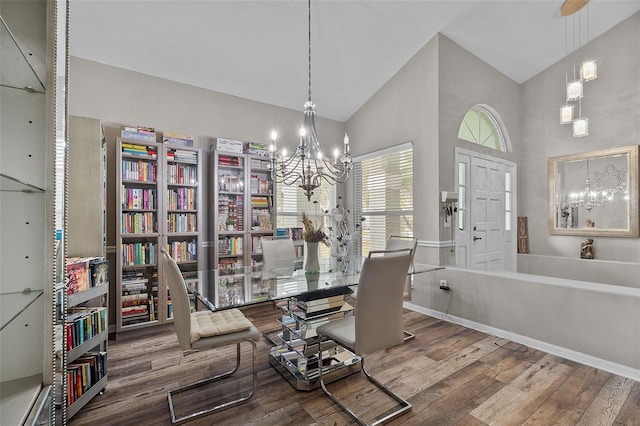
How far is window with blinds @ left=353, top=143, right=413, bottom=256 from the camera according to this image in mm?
4164

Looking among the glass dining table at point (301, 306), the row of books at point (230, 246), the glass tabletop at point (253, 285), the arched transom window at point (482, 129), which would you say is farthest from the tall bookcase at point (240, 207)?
the arched transom window at point (482, 129)

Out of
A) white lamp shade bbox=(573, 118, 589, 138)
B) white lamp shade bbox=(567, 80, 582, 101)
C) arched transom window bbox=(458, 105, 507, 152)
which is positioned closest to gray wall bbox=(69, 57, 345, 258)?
arched transom window bbox=(458, 105, 507, 152)

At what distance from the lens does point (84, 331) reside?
6.33 feet

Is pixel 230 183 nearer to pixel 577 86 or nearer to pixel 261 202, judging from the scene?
pixel 261 202

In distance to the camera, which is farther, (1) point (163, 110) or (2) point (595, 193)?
(2) point (595, 193)

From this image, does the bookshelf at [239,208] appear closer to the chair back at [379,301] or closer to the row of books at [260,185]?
the row of books at [260,185]

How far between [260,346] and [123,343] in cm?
139

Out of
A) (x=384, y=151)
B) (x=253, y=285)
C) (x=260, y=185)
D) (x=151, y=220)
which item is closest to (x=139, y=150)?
(x=151, y=220)

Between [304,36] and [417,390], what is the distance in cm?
362

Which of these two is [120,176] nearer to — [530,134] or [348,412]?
[348,412]

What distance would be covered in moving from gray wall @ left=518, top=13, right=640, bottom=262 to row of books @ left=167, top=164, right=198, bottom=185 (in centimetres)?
502

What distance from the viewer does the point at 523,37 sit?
3865mm

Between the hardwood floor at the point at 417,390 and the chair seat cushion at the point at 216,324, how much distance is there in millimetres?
511

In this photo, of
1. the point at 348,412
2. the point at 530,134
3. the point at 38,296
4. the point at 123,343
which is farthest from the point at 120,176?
the point at 530,134
